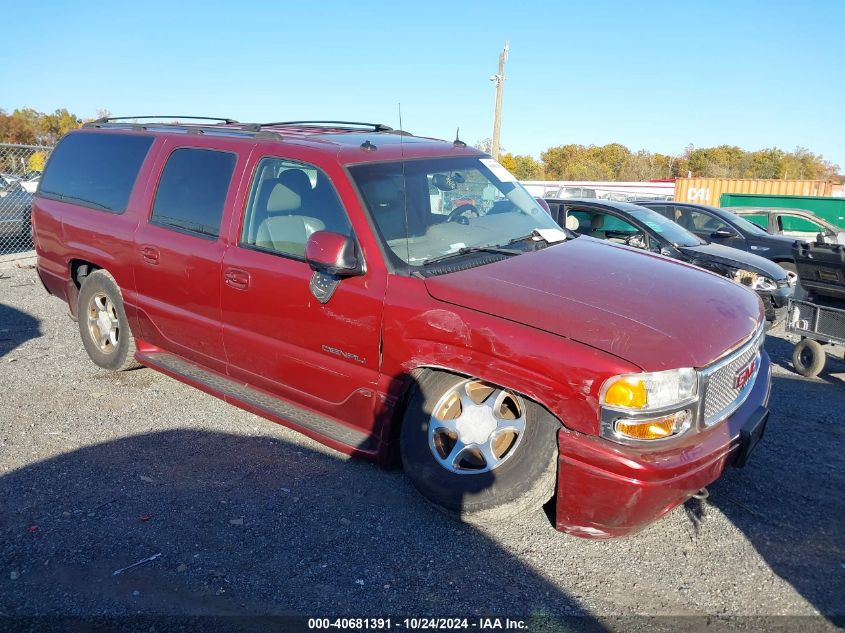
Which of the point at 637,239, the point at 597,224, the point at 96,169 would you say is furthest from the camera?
the point at 597,224

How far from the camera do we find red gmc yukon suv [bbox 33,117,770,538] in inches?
117

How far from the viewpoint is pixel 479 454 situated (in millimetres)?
3398

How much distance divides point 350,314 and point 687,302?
174cm

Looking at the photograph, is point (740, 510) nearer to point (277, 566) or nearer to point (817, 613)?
point (817, 613)

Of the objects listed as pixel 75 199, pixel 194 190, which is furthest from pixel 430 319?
pixel 75 199

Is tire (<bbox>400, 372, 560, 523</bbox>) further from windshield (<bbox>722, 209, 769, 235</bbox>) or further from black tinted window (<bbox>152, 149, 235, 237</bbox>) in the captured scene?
windshield (<bbox>722, 209, 769, 235</bbox>)

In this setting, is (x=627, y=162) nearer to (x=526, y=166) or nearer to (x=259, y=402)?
(x=526, y=166)

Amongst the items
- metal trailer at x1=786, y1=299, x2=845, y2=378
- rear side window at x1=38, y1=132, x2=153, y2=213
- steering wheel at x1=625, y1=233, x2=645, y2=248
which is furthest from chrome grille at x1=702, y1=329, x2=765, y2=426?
steering wheel at x1=625, y1=233, x2=645, y2=248

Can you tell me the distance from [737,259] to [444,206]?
5.55 meters

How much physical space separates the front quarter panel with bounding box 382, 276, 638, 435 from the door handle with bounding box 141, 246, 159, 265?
6.82 ft

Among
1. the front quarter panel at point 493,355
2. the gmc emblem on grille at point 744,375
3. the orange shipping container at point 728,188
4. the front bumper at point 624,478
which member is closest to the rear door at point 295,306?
the front quarter panel at point 493,355

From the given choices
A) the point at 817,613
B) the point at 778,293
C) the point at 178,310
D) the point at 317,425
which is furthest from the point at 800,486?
the point at 778,293

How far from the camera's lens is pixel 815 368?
6.34m

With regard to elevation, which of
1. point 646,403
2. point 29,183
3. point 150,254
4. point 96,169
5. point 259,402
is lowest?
point 259,402
